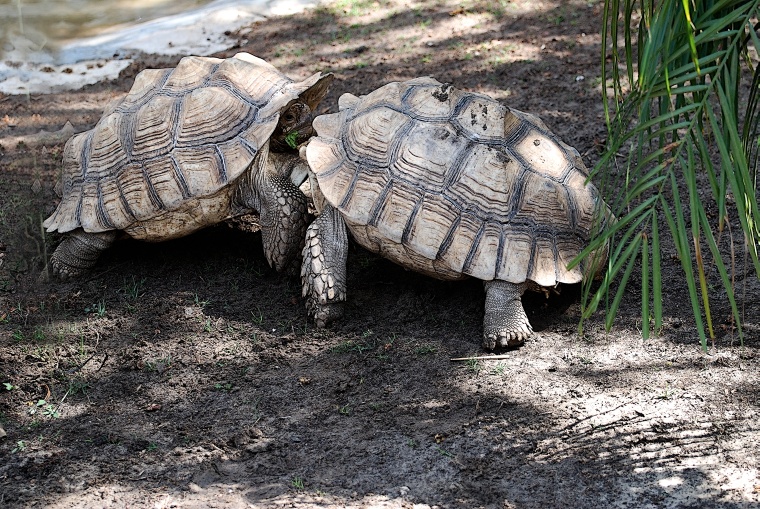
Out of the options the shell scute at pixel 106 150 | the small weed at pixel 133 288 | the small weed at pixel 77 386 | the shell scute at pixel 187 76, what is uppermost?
the shell scute at pixel 187 76

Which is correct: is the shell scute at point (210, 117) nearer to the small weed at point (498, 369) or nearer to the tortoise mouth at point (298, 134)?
the tortoise mouth at point (298, 134)

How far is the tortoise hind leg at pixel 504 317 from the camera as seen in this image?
165 inches

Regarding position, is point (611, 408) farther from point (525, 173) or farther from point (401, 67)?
point (401, 67)

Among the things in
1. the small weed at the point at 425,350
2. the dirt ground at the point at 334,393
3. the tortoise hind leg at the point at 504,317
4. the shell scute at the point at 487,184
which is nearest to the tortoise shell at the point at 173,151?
the dirt ground at the point at 334,393

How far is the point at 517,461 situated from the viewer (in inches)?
135

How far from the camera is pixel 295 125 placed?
5.14 m

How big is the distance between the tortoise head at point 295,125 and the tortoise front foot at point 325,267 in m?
0.69

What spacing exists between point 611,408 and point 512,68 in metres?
4.45

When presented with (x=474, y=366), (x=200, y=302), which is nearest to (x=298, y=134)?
(x=200, y=302)

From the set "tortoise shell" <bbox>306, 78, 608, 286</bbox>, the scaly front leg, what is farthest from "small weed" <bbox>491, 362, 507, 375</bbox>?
the scaly front leg

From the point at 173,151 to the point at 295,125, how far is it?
0.78 metres

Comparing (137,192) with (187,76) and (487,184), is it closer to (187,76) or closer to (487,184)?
(187,76)

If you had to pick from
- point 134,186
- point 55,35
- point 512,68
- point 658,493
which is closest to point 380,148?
point 134,186

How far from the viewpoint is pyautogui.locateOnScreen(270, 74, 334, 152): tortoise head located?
5090mm
